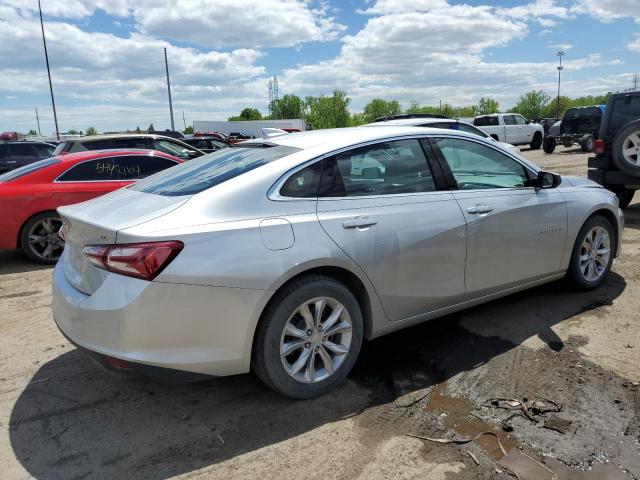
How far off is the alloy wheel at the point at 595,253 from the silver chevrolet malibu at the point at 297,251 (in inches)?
26.8

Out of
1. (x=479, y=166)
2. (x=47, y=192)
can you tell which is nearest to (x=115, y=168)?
(x=47, y=192)

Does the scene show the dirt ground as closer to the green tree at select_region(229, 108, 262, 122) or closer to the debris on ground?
the debris on ground

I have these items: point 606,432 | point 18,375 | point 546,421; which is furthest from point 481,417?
point 18,375

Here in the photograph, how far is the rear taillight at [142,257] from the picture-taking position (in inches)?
108

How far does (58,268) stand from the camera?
11.4 ft

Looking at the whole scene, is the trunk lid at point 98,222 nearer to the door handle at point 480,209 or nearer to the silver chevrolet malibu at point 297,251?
the silver chevrolet malibu at point 297,251

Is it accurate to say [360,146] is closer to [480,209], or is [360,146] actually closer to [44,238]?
[480,209]

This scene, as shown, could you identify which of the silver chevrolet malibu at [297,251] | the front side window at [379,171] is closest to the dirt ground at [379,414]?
the silver chevrolet malibu at [297,251]

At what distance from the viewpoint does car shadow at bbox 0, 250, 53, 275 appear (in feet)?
22.5

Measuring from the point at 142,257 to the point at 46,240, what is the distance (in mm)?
5102

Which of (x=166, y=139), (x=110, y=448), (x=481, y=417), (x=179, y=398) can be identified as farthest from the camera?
(x=166, y=139)

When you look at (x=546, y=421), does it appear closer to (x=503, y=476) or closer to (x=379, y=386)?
(x=503, y=476)

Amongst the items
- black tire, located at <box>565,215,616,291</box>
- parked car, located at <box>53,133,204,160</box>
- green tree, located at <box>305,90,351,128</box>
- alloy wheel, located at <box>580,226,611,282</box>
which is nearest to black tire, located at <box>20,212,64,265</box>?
parked car, located at <box>53,133,204,160</box>

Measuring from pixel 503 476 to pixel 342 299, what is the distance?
1278 mm
